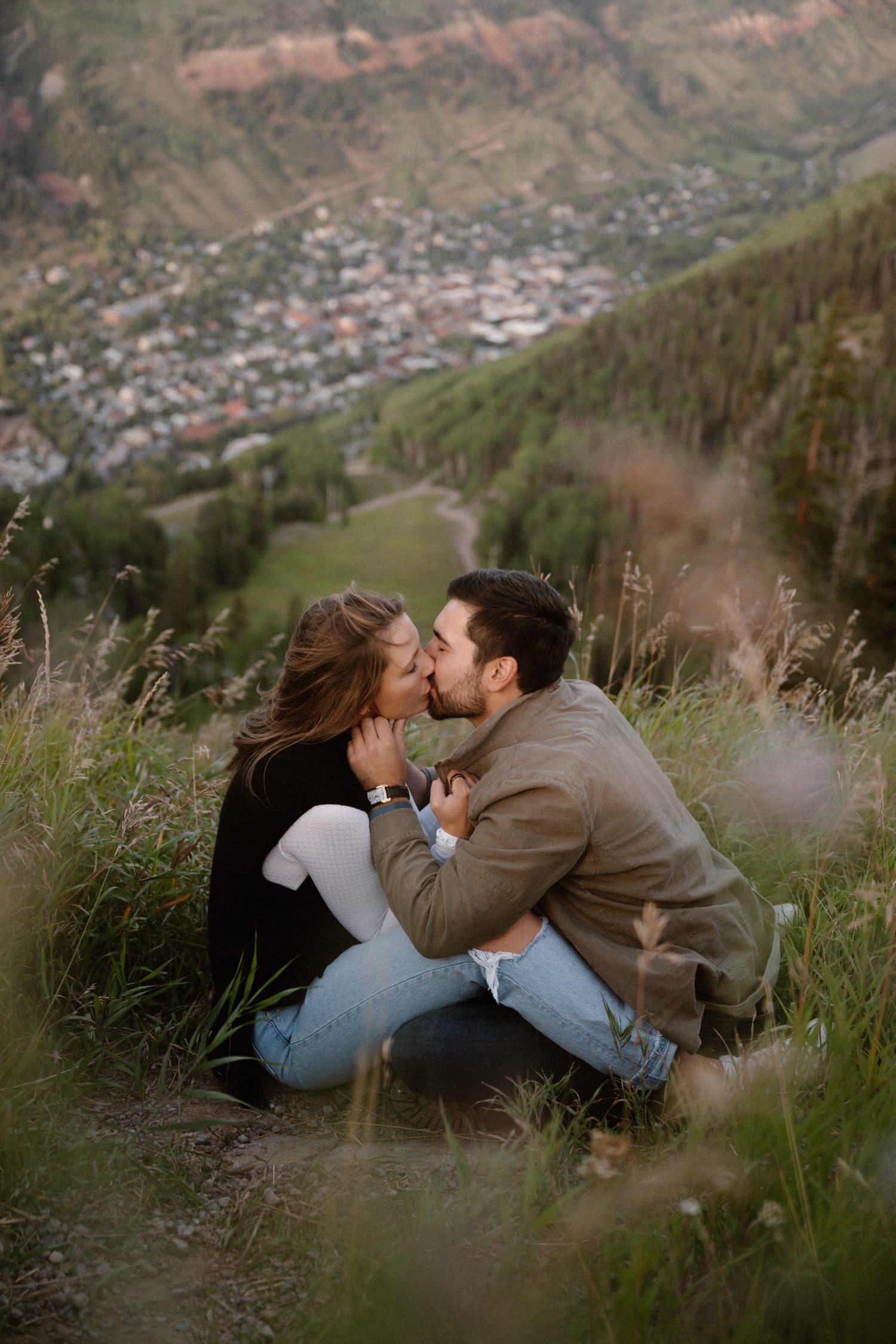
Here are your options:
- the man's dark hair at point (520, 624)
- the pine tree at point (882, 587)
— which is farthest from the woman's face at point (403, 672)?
the pine tree at point (882, 587)

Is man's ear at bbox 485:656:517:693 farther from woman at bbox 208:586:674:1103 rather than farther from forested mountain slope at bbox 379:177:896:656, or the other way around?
forested mountain slope at bbox 379:177:896:656

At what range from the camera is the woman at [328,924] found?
7.21 ft

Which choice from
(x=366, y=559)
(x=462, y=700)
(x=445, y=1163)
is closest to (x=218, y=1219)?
(x=445, y=1163)

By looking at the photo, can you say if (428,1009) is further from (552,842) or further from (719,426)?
(719,426)

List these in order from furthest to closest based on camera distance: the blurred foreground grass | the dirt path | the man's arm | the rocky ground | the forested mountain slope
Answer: the dirt path → the forested mountain slope → the man's arm → the rocky ground → the blurred foreground grass

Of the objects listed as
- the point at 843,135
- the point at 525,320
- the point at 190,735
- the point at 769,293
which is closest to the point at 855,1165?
the point at 190,735

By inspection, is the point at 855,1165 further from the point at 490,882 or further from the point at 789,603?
the point at 789,603

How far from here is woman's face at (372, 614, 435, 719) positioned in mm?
2473

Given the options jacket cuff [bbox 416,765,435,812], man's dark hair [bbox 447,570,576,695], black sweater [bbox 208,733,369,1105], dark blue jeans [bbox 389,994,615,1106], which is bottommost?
dark blue jeans [bbox 389,994,615,1106]

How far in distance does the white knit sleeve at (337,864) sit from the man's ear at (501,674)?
53 cm

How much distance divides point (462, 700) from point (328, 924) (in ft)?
2.50

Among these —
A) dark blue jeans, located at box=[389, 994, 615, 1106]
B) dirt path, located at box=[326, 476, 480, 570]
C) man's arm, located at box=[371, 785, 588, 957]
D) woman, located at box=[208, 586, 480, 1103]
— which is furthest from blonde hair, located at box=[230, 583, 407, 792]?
dirt path, located at box=[326, 476, 480, 570]

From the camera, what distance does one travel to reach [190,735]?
5035 millimetres

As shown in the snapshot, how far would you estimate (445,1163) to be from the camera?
6.37 feet
